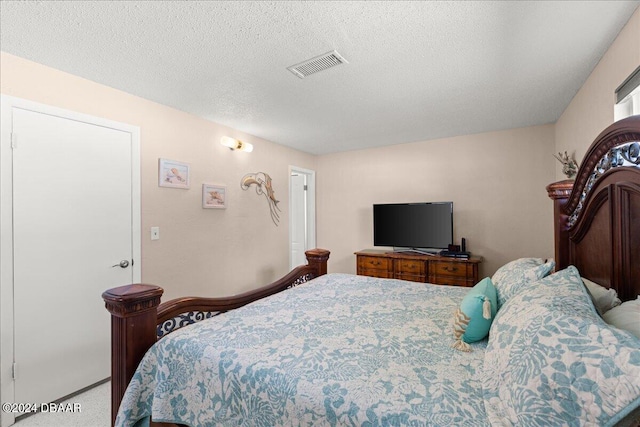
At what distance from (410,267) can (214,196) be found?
2.61 m

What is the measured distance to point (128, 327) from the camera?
4.15 feet

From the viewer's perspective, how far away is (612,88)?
184 centimetres

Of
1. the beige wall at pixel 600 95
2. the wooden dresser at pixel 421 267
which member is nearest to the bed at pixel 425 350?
the beige wall at pixel 600 95

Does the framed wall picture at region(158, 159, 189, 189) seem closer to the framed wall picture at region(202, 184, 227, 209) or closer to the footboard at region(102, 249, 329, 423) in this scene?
the framed wall picture at region(202, 184, 227, 209)

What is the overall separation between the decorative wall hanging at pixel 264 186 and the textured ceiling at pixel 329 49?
0.95 metres

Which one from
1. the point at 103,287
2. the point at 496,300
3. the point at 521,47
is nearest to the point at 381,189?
the point at 521,47

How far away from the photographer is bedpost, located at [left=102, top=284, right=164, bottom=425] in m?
1.24

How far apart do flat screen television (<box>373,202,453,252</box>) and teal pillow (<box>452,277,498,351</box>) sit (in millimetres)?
2581

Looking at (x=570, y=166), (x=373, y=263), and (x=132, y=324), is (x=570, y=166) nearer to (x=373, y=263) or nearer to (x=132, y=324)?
(x=373, y=263)

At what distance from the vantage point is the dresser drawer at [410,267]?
3.68 m

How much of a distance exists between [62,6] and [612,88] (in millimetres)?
3242

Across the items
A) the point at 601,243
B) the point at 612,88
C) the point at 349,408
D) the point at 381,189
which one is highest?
the point at 612,88

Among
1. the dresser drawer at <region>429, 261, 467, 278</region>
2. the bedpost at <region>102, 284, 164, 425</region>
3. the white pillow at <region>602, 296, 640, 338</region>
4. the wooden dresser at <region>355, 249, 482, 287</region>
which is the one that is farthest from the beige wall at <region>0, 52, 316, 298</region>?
the white pillow at <region>602, 296, 640, 338</region>

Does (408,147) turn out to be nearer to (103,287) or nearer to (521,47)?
(521,47)
